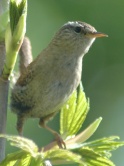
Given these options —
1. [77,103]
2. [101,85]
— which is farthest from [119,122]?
[77,103]

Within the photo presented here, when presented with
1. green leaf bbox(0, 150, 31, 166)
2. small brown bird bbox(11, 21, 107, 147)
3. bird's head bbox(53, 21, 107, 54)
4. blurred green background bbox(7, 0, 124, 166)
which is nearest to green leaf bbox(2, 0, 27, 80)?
green leaf bbox(0, 150, 31, 166)

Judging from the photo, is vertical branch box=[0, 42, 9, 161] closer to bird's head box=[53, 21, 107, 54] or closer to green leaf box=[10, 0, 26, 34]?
green leaf box=[10, 0, 26, 34]

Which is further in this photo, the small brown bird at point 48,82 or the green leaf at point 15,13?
the small brown bird at point 48,82

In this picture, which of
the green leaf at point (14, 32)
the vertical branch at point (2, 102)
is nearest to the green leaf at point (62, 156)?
the vertical branch at point (2, 102)

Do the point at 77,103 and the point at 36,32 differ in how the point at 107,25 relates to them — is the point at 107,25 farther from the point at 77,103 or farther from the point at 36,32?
the point at 77,103

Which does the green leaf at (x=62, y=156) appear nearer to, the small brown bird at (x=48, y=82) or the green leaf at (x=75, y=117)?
the green leaf at (x=75, y=117)
